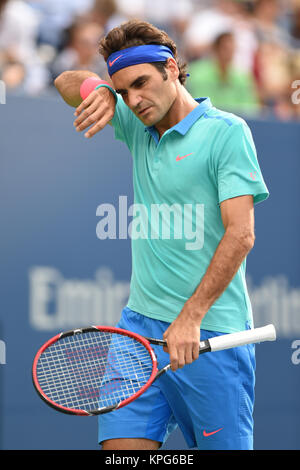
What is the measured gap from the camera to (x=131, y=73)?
9.92 feet

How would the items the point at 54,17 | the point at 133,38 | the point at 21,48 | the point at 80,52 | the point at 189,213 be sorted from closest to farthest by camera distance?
1. the point at 189,213
2. the point at 133,38
3. the point at 21,48
4. the point at 80,52
5. the point at 54,17

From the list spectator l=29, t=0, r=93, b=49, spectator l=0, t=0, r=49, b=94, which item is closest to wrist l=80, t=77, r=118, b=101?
spectator l=0, t=0, r=49, b=94

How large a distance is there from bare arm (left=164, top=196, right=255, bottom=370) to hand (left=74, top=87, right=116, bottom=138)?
25.2 inches

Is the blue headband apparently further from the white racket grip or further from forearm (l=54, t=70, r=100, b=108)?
the white racket grip

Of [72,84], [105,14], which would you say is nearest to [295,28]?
[105,14]

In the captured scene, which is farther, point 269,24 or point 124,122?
point 269,24

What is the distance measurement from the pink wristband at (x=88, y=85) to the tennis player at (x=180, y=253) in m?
0.28

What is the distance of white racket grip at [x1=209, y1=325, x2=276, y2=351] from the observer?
2818mm

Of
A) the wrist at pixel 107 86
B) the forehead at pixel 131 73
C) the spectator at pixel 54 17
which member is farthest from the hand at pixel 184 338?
the spectator at pixel 54 17

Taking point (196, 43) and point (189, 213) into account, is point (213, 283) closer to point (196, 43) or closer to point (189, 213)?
point (189, 213)

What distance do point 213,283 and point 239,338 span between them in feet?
0.79

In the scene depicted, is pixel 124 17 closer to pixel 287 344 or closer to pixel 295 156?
pixel 295 156

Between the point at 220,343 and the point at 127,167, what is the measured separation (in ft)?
9.55

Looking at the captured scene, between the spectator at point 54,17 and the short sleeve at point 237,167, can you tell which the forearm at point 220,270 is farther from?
the spectator at point 54,17
